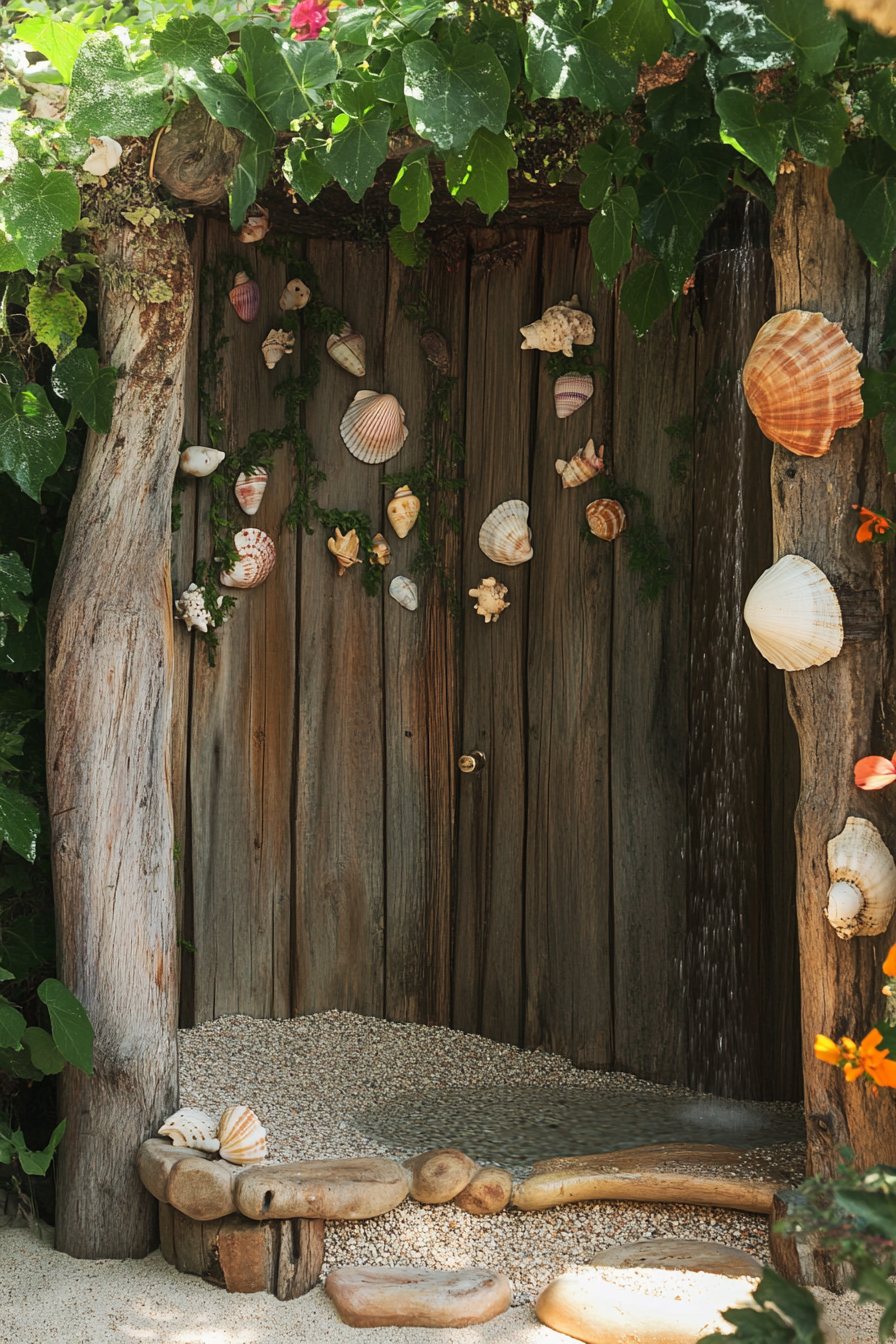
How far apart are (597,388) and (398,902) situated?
1.50 meters

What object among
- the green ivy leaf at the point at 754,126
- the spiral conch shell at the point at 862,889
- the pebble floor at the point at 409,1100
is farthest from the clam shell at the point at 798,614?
the pebble floor at the point at 409,1100

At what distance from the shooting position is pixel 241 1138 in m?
2.04

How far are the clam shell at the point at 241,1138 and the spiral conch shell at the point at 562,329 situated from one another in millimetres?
1986

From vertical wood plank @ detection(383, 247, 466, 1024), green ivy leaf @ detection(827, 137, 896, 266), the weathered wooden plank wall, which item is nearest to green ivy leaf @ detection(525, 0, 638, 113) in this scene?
green ivy leaf @ detection(827, 137, 896, 266)

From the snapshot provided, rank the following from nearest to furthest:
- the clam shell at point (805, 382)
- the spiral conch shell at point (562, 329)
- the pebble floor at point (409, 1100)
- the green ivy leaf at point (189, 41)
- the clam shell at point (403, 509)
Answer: the green ivy leaf at point (189, 41)
the clam shell at point (805, 382)
the pebble floor at point (409, 1100)
the spiral conch shell at point (562, 329)
the clam shell at point (403, 509)

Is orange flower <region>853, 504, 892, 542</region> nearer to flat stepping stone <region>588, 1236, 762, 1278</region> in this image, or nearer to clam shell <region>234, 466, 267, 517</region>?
flat stepping stone <region>588, 1236, 762, 1278</region>

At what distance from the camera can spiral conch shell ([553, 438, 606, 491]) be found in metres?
2.87

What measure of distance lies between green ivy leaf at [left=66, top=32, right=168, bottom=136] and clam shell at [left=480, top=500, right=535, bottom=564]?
54.6 inches

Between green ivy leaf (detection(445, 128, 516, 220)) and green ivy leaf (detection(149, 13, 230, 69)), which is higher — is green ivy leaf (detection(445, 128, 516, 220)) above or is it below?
below

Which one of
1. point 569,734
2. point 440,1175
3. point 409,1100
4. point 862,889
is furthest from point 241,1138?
point 569,734

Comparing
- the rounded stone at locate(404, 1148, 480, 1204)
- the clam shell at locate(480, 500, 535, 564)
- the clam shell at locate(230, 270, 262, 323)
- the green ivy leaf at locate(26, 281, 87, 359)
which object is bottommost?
the rounded stone at locate(404, 1148, 480, 1204)

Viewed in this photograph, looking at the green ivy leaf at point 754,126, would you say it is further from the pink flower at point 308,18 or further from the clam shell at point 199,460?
the clam shell at point 199,460

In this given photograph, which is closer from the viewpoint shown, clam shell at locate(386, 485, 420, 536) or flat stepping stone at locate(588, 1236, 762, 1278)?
flat stepping stone at locate(588, 1236, 762, 1278)

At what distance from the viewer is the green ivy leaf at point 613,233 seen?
186 cm
